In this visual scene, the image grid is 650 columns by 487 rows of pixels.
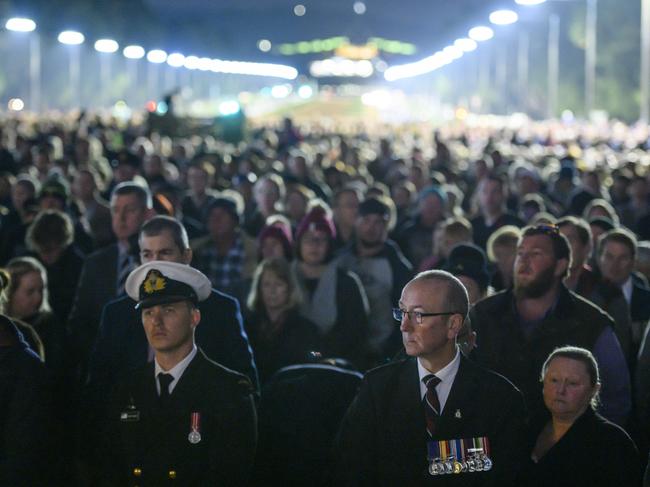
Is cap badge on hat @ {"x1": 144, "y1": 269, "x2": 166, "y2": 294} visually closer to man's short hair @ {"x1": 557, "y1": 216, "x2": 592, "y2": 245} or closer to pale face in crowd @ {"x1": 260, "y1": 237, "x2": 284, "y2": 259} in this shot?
man's short hair @ {"x1": 557, "y1": 216, "x2": 592, "y2": 245}

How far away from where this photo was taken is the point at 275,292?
33.0 feet

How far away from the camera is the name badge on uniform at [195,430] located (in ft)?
22.0

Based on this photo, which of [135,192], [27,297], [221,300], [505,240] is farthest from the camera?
[505,240]

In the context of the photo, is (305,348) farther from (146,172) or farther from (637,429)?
(146,172)

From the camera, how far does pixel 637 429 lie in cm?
907

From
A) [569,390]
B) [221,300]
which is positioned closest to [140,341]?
[221,300]

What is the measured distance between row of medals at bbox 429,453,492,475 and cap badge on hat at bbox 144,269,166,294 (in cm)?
163

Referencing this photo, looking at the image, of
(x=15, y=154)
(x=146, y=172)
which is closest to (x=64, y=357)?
(x=146, y=172)

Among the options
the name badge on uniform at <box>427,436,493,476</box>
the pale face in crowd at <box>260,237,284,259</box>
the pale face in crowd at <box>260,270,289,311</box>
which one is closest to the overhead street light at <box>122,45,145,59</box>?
the pale face in crowd at <box>260,237,284,259</box>

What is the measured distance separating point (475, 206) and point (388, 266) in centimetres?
599

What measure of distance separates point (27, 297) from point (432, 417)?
417 cm

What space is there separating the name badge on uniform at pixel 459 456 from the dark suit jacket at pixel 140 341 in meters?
1.91

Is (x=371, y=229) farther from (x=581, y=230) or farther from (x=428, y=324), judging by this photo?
(x=428, y=324)

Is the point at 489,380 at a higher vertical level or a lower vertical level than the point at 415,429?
higher
